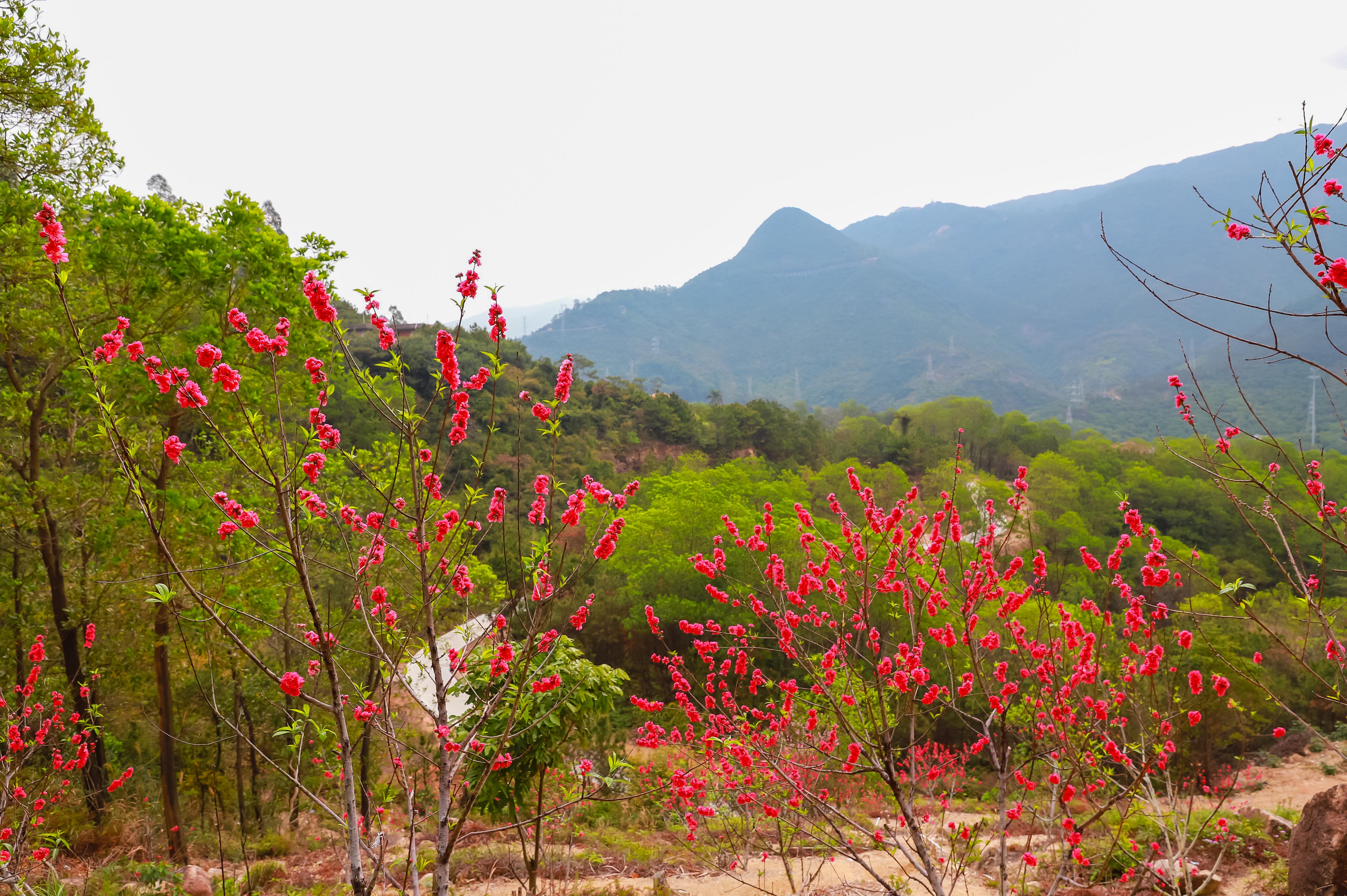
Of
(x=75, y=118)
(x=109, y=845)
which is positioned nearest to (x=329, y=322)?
(x=75, y=118)

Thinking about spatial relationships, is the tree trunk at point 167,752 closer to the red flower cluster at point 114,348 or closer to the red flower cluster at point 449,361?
the red flower cluster at point 114,348

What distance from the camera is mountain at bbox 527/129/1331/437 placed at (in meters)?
125

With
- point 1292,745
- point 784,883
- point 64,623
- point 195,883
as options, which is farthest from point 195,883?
point 1292,745

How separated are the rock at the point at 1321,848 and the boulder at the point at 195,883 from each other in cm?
812

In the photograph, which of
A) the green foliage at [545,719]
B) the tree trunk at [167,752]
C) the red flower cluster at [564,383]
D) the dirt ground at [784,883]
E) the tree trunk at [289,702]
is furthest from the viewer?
the tree trunk at [289,702]

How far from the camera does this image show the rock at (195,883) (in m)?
5.19

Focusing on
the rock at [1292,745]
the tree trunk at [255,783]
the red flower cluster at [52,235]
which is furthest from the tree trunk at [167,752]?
the rock at [1292,745]

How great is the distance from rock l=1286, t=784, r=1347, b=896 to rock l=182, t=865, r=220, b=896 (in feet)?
26.6

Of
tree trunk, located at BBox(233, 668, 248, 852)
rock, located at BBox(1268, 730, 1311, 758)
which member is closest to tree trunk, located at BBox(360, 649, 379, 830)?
tree trunk, located at BBox(233, 668, 248, 852)

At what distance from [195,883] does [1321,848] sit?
328 inches

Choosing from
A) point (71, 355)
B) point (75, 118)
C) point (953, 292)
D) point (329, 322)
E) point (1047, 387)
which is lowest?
point (1047, 387)

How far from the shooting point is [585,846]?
7492mm

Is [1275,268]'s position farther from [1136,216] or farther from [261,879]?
[261,879]

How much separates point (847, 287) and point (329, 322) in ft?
630
